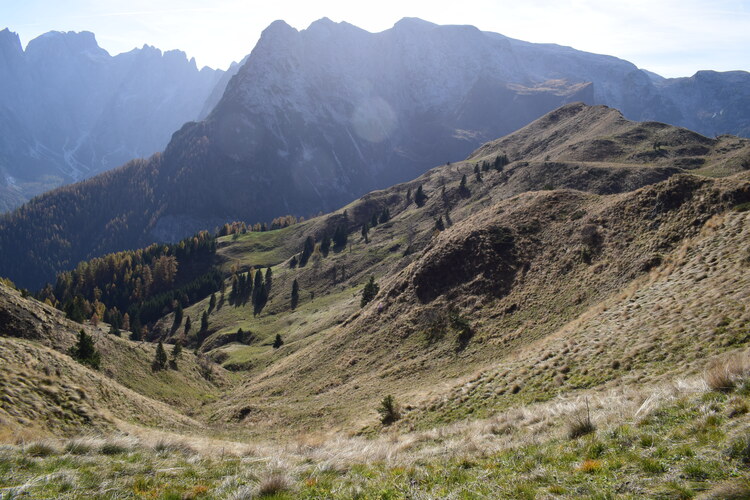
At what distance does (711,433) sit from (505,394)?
1471 cm

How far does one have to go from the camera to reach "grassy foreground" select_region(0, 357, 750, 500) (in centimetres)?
888

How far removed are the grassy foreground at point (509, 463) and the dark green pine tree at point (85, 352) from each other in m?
31.7

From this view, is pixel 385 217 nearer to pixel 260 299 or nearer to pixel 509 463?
pixel 260 299

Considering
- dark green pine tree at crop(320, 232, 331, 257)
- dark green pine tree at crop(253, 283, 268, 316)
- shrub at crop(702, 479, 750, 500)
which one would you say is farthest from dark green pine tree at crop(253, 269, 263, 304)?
shrub at crop(702, 479, 750, 500)

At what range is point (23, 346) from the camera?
103 ft

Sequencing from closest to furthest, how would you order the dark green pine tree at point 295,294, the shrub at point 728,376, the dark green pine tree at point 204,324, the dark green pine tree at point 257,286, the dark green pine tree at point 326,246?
the shrub at point 728,376, the dark green pine tree at point 295,294, the dark green pine tree at point 204,324, the dark green pine tree at point 257,286, the dark green pine tree at point 326,246

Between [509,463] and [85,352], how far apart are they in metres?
47.2

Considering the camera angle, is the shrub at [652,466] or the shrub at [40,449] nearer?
the shrub at [652,466]

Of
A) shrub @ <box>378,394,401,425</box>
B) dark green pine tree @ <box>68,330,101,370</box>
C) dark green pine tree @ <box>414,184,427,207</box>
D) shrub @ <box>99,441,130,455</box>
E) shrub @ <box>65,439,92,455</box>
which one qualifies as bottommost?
shrub @ <box>378,394,401,425</box>

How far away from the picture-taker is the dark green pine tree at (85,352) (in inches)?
1679

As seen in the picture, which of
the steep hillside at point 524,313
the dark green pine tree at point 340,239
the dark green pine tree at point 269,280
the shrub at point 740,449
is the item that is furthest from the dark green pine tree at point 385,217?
the shrub at point 740,449

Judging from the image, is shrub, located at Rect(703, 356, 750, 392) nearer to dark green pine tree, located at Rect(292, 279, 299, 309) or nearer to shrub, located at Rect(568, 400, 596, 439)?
shrub, located at Rect(568, 400, 596, 439)

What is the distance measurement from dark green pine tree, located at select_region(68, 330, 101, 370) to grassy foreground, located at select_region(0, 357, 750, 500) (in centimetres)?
3173

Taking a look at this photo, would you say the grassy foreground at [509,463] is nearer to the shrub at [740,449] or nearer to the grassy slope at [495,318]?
the shrub at [740,449]
